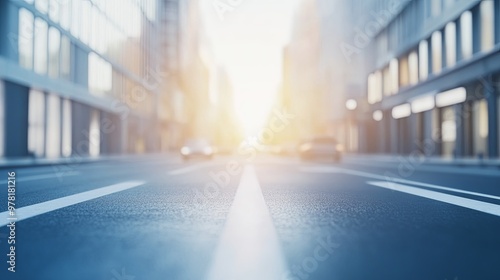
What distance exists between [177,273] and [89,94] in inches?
1316

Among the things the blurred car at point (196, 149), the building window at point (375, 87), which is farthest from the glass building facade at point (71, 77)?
the building window at point (375, 87)

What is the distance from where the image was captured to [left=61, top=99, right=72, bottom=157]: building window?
30.8 meters

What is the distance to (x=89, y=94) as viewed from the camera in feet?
113

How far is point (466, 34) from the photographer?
2478 centimetres

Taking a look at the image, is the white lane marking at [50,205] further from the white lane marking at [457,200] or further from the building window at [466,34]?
the building window at [466,34]

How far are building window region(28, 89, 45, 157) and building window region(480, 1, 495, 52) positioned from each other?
22.3 meters

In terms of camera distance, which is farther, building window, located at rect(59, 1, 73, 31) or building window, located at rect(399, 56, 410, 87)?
building window, located at rect(399, 56, 410, 87)

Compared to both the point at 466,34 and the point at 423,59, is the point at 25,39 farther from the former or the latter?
the point at 423,59

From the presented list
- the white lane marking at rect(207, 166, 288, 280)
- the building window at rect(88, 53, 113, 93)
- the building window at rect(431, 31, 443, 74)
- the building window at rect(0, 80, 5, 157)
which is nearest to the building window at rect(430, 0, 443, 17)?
the building window at rect(431, 31, 443, 74)

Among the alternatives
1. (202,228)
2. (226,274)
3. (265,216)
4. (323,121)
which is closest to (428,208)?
(265,216)

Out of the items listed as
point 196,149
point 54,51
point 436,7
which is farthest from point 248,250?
point 436,7

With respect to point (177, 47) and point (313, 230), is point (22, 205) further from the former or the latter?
point (177, 47)

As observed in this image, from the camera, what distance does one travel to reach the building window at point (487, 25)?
21859 millimetres

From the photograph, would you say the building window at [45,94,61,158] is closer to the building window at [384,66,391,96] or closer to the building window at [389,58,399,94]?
the building window at [389,58,399,94]
